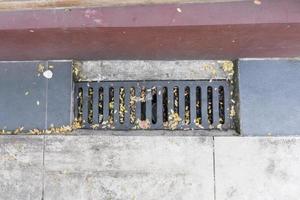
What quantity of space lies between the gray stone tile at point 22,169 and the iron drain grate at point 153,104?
13.4 inches

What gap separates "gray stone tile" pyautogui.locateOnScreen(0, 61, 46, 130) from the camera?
2765 mm

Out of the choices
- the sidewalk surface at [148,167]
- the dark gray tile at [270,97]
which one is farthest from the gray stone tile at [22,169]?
the dark gray tile at [270,97]

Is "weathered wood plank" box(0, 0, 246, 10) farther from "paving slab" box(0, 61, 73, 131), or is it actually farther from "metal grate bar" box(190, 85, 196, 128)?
"metal grate bar" box(190, 85, 196, 128)

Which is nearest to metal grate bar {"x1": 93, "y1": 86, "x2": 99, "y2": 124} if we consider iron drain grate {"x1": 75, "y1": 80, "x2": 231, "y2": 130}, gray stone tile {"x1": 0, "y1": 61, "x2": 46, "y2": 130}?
iron drain grate {"x1": 75, "y1": 80, "x2": 231, "y2": 130}

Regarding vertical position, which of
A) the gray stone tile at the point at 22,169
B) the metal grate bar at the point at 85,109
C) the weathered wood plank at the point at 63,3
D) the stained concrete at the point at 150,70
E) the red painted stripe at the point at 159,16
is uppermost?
the weathered wood plank at the point at 63,3

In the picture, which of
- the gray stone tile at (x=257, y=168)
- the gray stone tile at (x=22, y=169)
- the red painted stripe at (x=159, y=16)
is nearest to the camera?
the red painted stripe at (x=159, y=16)

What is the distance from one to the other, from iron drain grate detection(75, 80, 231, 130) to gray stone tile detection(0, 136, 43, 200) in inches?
13.4

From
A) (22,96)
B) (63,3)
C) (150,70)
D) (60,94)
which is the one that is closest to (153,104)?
(150,70)

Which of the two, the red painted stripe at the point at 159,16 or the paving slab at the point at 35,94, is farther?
the paving slab at the point at 35,94

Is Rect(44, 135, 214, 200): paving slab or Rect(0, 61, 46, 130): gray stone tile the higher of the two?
Rect(0, 61, 46, 130): gray stone tile

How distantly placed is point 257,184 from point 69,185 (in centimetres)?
113

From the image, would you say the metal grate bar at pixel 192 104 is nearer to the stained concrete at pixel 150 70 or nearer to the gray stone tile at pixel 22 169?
the stained concrete at pixel 150 70

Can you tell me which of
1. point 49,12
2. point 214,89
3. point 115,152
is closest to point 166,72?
point 214,89

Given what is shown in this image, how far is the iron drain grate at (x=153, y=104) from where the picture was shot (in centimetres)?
271
